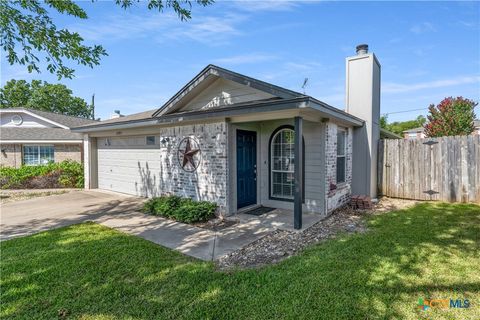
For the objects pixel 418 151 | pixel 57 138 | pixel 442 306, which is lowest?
pixel 442 306

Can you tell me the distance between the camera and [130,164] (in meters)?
10.6

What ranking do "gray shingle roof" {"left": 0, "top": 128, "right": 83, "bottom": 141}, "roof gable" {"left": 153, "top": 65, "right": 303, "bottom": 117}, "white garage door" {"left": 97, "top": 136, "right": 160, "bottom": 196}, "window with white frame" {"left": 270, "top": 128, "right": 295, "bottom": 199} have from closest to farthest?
"roof gable" {"left": 153, "top": 65, "right": 303, "bottom": 117}
"window with white frame" {"left": 270, "top": 128, "right": 295, "bottom": 199}
"white garage door" {"left": 97, "top": 136, "right": 160, "bottom": 196}
"gray shingle roof" {"left": 0, "top": 128, "right": 83, "bottom": 141}

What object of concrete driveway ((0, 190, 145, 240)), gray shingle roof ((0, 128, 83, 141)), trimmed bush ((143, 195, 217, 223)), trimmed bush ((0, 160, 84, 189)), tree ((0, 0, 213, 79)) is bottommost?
concrete driveway ((0, 190, 145, 240))

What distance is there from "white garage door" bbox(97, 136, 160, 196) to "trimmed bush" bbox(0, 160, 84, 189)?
2047mm

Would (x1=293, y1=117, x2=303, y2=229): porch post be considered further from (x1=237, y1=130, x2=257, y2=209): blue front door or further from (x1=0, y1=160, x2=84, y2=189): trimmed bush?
(x1=0, y1=160, x2=84, y2=189): trimmed bush

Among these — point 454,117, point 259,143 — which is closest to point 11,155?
point 259,143

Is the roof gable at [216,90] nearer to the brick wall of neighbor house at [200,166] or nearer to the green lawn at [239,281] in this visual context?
the brick wall of neighbor house at [200,166]

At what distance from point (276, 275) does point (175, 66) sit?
936 centimetres

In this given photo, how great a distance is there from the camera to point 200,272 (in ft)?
12.9

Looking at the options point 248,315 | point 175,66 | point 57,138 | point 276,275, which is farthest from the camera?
point 57,138

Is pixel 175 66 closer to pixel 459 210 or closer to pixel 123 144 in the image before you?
pixel 123 144

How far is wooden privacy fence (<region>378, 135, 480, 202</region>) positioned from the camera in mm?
8195

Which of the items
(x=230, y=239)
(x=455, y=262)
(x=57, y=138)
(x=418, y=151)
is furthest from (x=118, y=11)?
(x=57, y=138)

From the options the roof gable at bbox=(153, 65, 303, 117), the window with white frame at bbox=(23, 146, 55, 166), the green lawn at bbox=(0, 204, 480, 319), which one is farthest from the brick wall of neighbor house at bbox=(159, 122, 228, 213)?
the window with white frame at bbox=(23, 146, 55, 166)
